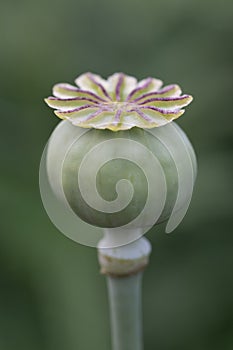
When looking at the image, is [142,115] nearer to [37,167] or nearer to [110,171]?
[110,171]

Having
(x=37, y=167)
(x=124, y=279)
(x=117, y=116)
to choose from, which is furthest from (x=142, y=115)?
(x=37, y=167)

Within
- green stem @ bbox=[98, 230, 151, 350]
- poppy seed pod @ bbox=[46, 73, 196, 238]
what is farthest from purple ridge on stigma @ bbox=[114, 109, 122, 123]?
green stem @ bbox=[98, 230, 151, 350]

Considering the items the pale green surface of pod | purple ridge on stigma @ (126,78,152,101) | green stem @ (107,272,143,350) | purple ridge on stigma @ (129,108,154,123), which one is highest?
purple ridge on stigma @ (126,78,152,101)

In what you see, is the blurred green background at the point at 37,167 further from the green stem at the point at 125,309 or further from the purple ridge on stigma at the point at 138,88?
the purple ridge on stigma at the point at 138,88

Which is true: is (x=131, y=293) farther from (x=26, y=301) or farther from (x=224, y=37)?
(x=224, y=37)

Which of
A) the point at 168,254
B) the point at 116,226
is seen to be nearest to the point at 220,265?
the point at 168,254

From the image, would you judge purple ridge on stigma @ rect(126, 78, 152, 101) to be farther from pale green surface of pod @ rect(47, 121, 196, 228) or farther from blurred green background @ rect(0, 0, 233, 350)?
blurred green background @ rect(0, 0, 233, 350)
